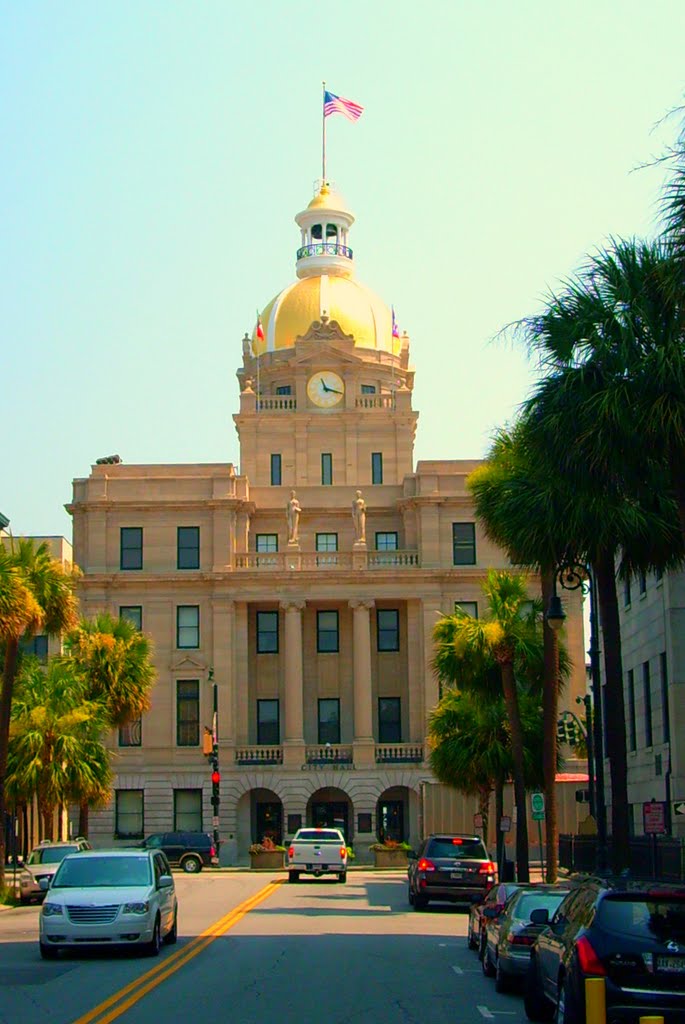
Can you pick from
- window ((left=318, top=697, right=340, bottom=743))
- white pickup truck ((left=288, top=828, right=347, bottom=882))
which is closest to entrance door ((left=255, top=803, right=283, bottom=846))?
window ((left=318, top=697, right=340, bottom=743))

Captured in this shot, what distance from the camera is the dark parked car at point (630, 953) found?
42.2 ft

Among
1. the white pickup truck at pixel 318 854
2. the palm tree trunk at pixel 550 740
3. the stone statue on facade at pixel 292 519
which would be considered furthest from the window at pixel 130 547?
the palm tree trunk at pixel 550 740

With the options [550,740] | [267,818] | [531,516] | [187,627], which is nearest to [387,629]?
[187,627]

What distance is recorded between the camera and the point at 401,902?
4103 cm

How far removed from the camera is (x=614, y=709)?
28.5 m

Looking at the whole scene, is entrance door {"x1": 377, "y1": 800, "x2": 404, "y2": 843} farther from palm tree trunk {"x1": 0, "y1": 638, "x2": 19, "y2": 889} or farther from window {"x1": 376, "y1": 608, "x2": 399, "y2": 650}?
palm tree trunk {"x1": 0, "y1": 638, "x2": 19, "y2": 889}

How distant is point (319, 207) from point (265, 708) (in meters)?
33.9

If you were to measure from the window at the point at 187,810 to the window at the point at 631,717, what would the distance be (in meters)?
32.6

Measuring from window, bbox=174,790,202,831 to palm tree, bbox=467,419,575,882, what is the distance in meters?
40.2

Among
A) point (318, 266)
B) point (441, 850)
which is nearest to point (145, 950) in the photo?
point (441, 850)

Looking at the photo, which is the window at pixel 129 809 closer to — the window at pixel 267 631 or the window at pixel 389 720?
the window at pixel 267 631

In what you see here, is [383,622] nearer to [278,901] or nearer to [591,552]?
[278,901]

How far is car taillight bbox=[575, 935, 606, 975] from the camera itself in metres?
12.9

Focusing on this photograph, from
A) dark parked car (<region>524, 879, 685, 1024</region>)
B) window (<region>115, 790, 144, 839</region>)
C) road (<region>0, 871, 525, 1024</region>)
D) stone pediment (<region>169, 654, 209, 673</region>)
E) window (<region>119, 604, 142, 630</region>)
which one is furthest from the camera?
window (<region>119, 604, 142, 630</region>)
